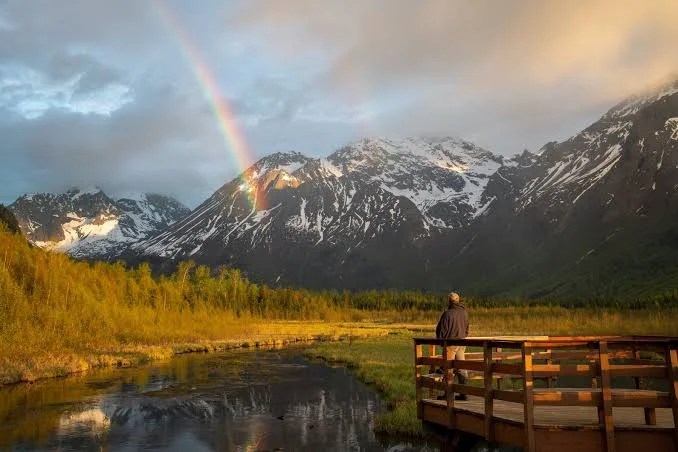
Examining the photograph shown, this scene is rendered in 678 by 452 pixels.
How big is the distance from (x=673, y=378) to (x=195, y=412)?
22810 mm

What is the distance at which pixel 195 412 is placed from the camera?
31547 mm

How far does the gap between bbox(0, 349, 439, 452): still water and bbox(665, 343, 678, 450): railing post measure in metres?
9.07

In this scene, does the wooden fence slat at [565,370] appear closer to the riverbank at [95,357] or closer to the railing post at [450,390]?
the railing post at [450,390]

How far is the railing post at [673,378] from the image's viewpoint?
16547 millimetres

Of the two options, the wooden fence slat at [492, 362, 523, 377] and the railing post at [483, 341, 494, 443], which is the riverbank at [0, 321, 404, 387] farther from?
the wooden fence slat at [492, 362, 523, 377]

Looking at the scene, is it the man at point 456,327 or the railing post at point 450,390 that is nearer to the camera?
the railing post at point 450,390

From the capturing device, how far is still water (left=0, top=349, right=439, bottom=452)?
79.6ft

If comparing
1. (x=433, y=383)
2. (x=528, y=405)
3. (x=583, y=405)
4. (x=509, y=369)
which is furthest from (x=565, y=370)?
(x=433, y=383)

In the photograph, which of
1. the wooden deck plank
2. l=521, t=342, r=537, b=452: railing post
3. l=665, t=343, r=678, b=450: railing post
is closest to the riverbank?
the wooden deck plank

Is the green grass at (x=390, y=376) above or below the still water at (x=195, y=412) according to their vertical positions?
above

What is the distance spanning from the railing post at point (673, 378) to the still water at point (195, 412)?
9.07 meters

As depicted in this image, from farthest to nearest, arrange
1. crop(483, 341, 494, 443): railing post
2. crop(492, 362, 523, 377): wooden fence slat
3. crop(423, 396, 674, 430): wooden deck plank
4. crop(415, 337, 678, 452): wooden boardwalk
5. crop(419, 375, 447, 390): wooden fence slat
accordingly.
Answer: crop(419, 375, 447, 390): wooden fence slat
crop(483, 341, 494, 443): railing post
crop(492, 362, 523, 377): wooden fence slat
crop(423, 396, 674, 430): wooden deck plank
crop(415, 337, 678, 452): wooden boardwalk

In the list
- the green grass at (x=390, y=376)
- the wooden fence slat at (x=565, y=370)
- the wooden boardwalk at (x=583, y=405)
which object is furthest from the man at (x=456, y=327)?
the wooden fence slat at (x=565, y=370)

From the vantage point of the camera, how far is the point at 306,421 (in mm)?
29219
